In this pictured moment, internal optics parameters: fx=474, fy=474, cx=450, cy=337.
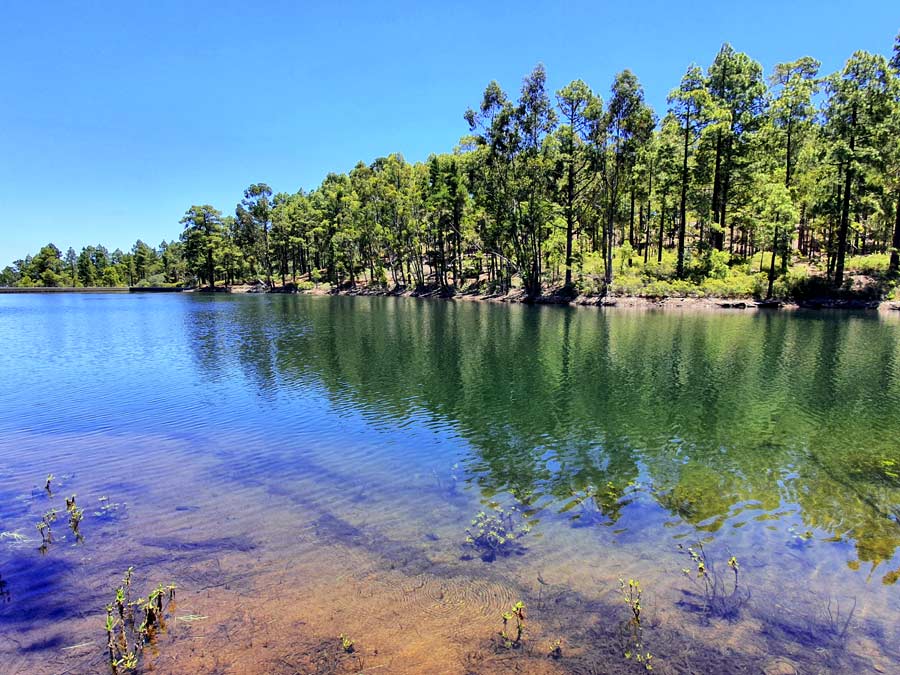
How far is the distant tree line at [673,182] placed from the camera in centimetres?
4762

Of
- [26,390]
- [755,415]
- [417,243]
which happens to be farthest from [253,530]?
[417,243]

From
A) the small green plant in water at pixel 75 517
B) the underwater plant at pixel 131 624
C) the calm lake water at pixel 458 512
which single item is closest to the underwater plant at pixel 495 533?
the calm lake water at pixel 458 512

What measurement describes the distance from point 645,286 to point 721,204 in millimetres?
14670

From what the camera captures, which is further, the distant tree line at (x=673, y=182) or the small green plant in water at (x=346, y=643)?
the distant tree line at (x=673, y=182)

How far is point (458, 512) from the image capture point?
33.0ft

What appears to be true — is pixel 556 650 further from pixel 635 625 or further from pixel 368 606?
pixel 368 606

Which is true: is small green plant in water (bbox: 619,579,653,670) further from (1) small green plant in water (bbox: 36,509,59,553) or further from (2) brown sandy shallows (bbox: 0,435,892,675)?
(1) small green plant in water (bbox: 36,509,59,553)

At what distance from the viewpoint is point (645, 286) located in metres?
57.4

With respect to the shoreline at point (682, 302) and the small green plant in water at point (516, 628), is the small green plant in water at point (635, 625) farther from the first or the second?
the shoreline at point (682, 302)

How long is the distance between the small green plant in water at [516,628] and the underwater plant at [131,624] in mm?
4725

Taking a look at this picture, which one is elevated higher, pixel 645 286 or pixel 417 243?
pixel 417 243

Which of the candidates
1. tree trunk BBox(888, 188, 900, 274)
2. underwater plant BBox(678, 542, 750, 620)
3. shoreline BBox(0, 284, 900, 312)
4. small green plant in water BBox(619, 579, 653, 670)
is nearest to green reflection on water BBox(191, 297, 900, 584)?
underwater plant BBox(678, 542, 750, 620)

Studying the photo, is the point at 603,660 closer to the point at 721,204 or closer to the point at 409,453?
the point at 409,453

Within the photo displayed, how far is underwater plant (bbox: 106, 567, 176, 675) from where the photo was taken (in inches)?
236
